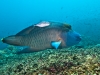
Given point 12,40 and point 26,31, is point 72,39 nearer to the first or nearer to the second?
point 26,31

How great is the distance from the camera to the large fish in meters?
3.59

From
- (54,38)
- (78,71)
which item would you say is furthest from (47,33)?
(78,71)

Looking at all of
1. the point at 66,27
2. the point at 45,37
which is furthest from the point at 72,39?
the point at 45,37

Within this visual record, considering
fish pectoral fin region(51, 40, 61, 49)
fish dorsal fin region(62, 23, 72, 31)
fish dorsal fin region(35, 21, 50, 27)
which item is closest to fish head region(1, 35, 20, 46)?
fish dorsal fin region(35, 21, 50, 27)

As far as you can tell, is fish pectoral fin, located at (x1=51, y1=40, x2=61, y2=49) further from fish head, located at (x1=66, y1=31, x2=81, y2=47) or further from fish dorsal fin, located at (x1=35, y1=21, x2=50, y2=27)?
fish dorsal fin, located at (x1=35, y1=21, x2=50, y2=27)

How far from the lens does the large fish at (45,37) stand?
11.8 ft

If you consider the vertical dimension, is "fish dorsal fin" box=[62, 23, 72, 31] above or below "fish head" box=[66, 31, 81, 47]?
above

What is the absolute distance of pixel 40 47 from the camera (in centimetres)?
360

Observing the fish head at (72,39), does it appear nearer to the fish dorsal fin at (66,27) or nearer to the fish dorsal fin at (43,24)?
the fish dorsal fin at (66,27)

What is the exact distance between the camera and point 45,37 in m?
3.69

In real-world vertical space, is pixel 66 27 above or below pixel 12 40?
above

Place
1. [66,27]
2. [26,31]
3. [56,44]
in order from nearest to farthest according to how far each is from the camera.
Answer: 1. [56,44]
2. [26,31]
3. [66,27]

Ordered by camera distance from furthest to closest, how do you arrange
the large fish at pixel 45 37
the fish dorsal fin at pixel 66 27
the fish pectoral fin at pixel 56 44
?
the fish dorsal fin at pixel 66 27
the large fish at pixel 45 37
the fish pectoral fin at pixel 56 44

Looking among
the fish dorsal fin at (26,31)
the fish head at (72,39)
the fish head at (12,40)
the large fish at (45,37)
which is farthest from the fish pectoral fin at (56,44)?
the fish head at (12,40)
